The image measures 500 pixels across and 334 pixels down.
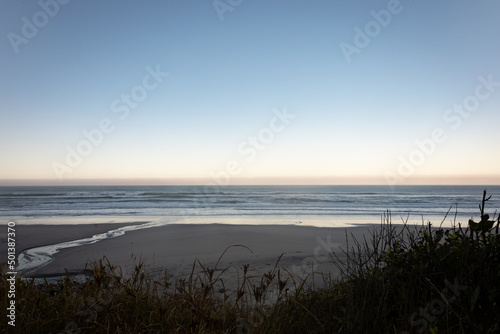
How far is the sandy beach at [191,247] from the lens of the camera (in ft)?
24.9

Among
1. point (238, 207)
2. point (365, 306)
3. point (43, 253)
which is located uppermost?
point (365, 306)

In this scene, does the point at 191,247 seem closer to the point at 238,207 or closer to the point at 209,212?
the point at 209,212

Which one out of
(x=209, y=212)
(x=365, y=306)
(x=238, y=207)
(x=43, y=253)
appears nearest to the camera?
(x=365, y=306)

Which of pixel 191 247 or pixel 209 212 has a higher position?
pixel 191 247

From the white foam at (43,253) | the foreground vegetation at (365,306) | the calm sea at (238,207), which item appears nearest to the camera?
the foreground vegetation at (365,306)

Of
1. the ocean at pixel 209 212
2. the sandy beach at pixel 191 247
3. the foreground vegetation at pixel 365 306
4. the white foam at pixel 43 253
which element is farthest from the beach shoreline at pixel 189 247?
the foreground vegetation at pixel 365 306

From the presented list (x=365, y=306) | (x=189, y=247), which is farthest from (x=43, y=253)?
(x=365, y=306)

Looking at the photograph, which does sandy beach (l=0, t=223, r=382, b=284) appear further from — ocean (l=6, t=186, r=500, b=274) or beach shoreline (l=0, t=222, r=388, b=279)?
ocean (l=6, t=186, r=500, b=274)

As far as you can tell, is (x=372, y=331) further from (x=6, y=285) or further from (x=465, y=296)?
(x=6, y=285)

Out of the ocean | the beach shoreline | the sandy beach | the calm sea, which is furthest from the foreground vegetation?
the beach shoreline

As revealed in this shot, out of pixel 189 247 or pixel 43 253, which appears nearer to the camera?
pixel 43 253

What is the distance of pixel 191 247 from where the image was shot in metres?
9.94

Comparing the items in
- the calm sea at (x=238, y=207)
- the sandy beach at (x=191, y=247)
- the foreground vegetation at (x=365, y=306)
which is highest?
the foreground vegetation at (x=365, y=306)

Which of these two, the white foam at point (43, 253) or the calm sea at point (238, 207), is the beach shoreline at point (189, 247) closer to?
the white foam at point (43, 253)
